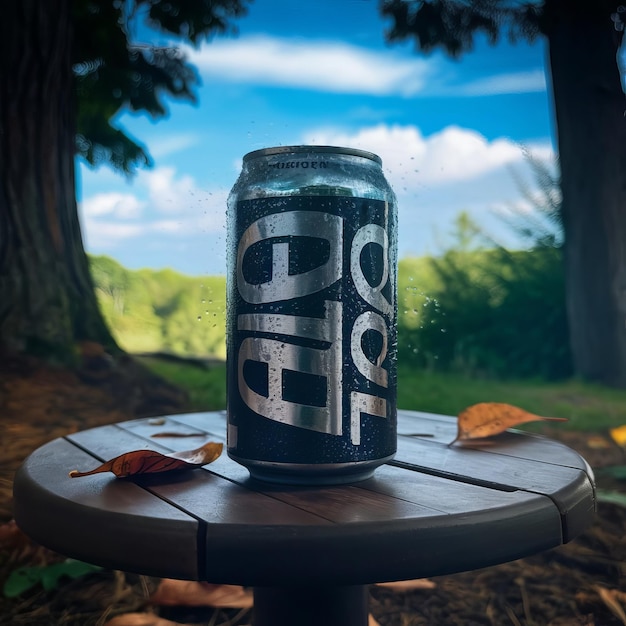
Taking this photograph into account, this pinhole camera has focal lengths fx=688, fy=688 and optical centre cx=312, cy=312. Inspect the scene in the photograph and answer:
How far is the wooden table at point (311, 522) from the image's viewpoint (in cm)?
66

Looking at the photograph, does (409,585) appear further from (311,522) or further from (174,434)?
(311,522)

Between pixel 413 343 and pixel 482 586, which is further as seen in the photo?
pixel 413 343

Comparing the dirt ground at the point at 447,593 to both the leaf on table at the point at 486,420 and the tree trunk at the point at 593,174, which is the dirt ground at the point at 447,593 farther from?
the tree trunk at the point at 593,174

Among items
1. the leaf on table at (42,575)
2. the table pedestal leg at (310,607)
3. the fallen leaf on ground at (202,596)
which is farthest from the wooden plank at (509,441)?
the leaf on table at (42,575)

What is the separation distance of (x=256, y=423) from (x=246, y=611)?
1084mm

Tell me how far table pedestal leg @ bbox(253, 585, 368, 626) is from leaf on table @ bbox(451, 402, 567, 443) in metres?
0.30

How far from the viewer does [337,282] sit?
75 centimetres

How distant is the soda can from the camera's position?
74 cm

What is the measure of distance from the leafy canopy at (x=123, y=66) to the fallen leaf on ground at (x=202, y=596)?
2.50 meters

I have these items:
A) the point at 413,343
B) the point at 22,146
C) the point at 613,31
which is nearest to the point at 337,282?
the point at 22,146

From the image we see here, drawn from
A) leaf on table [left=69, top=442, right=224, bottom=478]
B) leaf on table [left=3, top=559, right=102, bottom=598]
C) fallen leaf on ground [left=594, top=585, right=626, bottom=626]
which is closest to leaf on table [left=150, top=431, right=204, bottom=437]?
leaf on table [left=69, top=442, right=224, bottom=478]

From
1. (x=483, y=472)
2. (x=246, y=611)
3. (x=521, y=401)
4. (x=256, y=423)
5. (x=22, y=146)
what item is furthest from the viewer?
(x=521, y=401)

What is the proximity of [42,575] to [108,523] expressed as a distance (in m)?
1.15

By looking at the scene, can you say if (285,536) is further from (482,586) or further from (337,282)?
(482,586)
